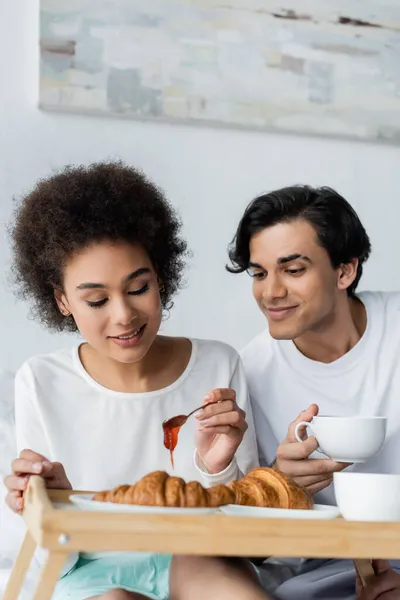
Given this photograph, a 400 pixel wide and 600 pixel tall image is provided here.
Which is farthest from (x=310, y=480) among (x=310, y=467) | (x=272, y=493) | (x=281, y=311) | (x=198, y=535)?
(x=198, y=535)

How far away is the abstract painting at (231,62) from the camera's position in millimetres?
2033

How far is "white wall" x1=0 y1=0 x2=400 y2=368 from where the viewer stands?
2.00m

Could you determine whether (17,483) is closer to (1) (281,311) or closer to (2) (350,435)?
(2) (350,435)

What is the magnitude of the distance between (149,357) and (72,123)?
715 mm

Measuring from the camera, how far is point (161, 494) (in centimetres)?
97

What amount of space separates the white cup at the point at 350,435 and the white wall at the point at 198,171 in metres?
0.96

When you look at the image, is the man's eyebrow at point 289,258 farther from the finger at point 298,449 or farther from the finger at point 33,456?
the finger at point 33,456

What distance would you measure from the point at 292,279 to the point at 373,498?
31.0 inches

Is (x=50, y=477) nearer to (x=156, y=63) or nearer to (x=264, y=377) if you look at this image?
(x=264, y=377)

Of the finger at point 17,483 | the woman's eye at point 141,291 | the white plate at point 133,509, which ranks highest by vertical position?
the woman's eye at point 141,291

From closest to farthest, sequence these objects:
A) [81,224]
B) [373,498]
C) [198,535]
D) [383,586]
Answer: [198,535]
[373,498]
[383,586]
[81,224]

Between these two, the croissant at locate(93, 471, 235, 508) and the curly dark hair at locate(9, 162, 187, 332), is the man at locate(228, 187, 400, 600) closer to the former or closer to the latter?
the curly dark hair at locate(9, 162, 187, 332)


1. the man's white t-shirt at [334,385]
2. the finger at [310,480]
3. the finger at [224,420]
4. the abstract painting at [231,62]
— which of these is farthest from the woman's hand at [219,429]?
the abstract painting at [231,62]

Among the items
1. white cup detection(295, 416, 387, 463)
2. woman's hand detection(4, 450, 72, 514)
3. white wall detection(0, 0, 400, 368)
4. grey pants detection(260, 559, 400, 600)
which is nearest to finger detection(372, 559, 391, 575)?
grey pants detection(260, 559, 400, 600)
